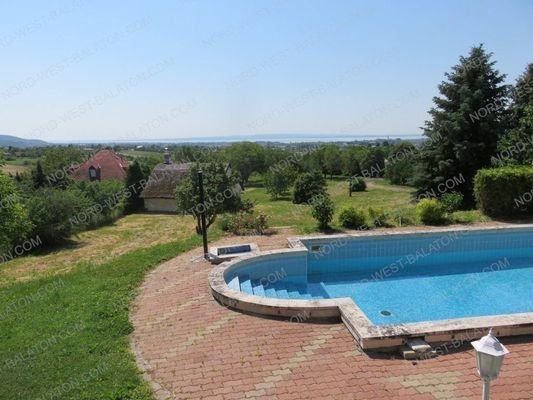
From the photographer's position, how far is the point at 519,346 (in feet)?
19.0

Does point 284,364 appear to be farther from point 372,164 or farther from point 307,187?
point 372,164

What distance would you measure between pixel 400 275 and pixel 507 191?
6.22 meters

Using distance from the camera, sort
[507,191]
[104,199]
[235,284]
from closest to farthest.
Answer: [235,284] → [507,191] → [104,199]

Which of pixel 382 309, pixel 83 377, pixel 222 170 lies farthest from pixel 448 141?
pixel 83 377

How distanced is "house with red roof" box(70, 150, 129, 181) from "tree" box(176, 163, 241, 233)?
34.1 metres

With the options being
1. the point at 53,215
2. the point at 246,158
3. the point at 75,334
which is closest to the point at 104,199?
the point at 53,215

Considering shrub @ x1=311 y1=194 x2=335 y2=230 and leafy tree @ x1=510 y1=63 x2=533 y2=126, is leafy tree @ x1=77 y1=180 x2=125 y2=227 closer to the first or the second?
shrub @ x1=311 y1=194 x2=335 y2=230

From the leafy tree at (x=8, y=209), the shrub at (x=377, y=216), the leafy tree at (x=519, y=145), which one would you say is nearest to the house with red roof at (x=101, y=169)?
the leafy tree at (x=8, y=209)

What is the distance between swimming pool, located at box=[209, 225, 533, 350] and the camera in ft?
27.7

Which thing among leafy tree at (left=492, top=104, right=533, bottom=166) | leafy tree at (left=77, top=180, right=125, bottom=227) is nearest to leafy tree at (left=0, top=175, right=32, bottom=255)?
leafy tree at (left=77, top=180, right=125, bottom=227)

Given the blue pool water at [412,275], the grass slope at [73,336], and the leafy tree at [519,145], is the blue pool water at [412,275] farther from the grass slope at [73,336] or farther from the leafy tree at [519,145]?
the leafy tree at [519,145]

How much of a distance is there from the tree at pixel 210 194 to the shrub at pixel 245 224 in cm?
102

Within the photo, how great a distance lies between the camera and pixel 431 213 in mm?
13211

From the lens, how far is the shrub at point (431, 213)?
43.3ft
